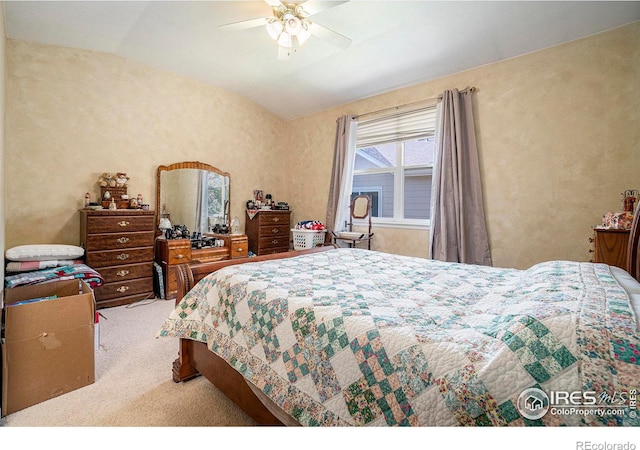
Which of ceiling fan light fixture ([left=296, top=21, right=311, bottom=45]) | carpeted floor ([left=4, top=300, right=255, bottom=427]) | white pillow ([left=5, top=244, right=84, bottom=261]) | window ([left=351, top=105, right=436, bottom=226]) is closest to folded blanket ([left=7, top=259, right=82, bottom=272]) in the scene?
white pillow ([left=5, top=244, right=84, bottom=261])

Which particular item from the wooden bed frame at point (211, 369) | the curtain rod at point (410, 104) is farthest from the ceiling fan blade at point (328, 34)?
the wooden bed frame at point (211, 369)

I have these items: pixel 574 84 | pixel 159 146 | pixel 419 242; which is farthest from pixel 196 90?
pixel 574 84

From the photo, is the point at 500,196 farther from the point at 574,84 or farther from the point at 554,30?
the point at 554,30

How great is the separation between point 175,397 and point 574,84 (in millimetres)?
3976

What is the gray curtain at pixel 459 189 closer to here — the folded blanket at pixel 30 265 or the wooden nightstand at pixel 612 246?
the wooden nightstand at pixel 612 246

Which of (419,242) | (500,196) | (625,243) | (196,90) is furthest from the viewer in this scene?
(196,90)

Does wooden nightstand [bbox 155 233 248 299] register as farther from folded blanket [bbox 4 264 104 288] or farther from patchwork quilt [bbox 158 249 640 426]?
patchwork quilt [bbox 158 249 640 426]

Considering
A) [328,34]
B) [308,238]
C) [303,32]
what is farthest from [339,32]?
[308,238]

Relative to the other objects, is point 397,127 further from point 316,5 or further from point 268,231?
point 268,231

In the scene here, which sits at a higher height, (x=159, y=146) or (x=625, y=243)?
(x=159, y=146)

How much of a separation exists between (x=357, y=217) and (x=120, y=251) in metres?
2.91

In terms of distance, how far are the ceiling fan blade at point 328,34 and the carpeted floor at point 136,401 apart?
8.79 ft

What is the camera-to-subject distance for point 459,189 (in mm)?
3148

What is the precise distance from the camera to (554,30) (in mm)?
2564
